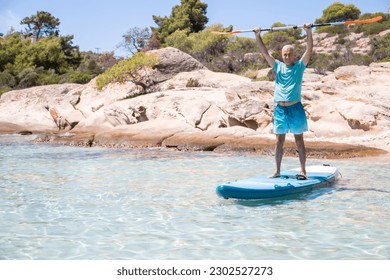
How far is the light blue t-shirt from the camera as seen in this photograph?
20.3 feet

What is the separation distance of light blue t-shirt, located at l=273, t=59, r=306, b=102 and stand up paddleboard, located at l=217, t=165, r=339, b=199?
1.06 m

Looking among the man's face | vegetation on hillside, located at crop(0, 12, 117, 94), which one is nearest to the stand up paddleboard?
the man's face

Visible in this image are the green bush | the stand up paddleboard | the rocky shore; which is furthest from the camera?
the green bush

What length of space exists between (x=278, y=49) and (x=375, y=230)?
111 ft

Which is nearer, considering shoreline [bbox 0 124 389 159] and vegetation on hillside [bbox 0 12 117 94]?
shoreline [bbox 0 124 389 159]

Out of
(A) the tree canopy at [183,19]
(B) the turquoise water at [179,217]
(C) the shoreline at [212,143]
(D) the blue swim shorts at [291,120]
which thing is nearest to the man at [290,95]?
(D) the blue swim shorts at [291,120]

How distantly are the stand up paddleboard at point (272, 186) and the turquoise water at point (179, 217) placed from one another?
11cm

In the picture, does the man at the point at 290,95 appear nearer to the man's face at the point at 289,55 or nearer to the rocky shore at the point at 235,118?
the man's face at the point at 289,55

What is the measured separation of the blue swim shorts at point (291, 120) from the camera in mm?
6254

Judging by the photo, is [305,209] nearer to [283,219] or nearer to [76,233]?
[283,219]

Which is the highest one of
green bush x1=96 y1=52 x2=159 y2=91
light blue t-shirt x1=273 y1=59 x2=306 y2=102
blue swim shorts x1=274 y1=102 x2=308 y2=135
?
green bush x1=96 y1=52 x2=159 y2=91

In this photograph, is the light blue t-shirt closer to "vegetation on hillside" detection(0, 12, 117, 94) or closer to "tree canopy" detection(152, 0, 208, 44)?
"vegetation on hillside" detection(0, 12, 117, 94)

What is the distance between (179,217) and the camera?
5.03m
